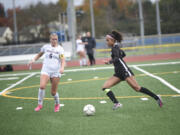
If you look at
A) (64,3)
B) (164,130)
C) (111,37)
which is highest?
(64,3)

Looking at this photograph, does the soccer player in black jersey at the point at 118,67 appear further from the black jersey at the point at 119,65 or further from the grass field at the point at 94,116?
the grass field at the point at 94,116

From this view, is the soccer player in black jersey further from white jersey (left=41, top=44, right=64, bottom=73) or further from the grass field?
white jersey (left=41, top=44, right=64, bottom=73)

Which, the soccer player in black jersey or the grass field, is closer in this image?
the grass field

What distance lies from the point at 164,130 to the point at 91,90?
17.6 feet

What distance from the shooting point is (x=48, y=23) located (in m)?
52.7

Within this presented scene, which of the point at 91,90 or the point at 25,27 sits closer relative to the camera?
the point at 91,90

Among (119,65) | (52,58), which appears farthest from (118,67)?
(52,58)

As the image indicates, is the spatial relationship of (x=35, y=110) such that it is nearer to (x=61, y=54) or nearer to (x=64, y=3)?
(x=61, y=54)

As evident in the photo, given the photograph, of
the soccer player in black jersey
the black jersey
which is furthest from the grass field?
the black jersey

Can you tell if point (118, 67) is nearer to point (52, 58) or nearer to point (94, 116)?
point (94, 116)

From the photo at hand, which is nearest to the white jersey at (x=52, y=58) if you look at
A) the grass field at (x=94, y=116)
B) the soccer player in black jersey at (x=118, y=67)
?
the grass field at (x=94, y=116)

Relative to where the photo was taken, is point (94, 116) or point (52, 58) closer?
point (94, 116)

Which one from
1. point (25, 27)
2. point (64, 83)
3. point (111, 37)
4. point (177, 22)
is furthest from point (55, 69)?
point (25, 27)

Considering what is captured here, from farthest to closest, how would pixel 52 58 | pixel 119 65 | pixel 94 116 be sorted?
pixel 52 58
pixel 119 65
pixel 94 116
